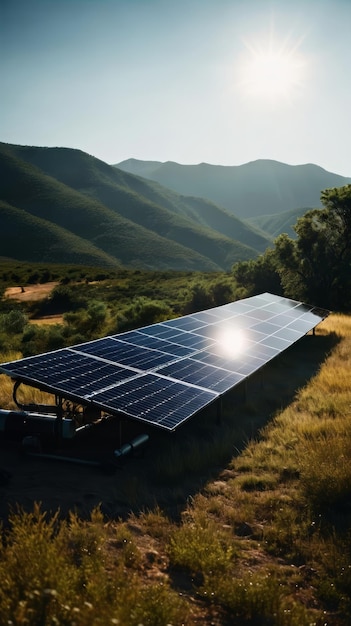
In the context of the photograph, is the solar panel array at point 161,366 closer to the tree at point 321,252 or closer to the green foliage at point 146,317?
the green foliage at point 146,317

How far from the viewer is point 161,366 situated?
51.0 ft

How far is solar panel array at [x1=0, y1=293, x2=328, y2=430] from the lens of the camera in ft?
39.7

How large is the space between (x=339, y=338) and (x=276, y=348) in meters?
12.6

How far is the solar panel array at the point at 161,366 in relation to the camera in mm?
12086

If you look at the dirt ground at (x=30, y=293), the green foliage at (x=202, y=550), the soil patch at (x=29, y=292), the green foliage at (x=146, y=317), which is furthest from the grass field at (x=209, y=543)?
the soil patch at (x=29, y=292)

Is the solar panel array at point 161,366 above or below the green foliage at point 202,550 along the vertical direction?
above

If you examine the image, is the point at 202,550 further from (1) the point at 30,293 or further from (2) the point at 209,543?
(1) the point at 30,293

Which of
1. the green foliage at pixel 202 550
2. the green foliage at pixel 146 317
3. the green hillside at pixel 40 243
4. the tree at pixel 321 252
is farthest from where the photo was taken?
the green hillside at pixel 40 243

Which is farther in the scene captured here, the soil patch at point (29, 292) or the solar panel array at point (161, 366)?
the soil patch at point (29, 292)

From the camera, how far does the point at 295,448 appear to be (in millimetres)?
12555

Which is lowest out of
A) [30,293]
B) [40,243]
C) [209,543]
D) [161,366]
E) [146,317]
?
[30,293]

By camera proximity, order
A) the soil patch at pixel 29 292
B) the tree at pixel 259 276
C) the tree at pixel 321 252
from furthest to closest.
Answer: the soil patch at pixel 29 292 → the tree at pixel 259 276 → the tree at pixel 321 252

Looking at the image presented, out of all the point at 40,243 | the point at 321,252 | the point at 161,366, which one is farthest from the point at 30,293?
the point at 40,243

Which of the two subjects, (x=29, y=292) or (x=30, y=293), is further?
(x=29, y=292)
